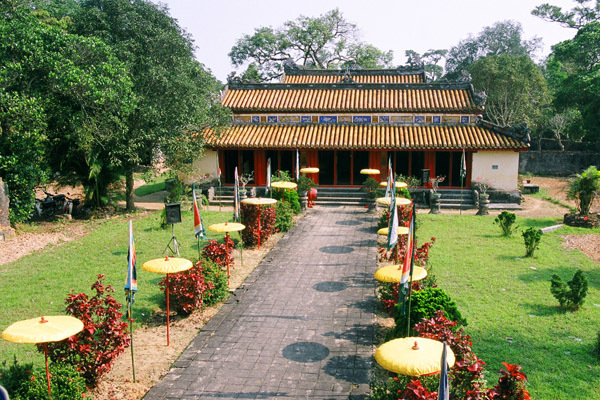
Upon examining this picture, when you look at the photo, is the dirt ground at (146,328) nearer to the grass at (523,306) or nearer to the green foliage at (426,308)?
the grass at (523,306)

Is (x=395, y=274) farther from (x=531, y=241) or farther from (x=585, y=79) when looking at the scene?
(x=585, y=79)

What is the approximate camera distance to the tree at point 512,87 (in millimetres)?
36562

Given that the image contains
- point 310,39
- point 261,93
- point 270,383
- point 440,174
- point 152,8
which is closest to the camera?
point 270,383

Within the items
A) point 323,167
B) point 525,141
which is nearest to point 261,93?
point 323,167

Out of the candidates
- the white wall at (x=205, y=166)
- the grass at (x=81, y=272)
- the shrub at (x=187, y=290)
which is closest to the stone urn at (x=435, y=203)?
the grass at (x=81, y=272)

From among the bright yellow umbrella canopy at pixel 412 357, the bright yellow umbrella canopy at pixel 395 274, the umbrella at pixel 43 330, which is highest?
the bright yellow umbrella canopy at pixel 395 274

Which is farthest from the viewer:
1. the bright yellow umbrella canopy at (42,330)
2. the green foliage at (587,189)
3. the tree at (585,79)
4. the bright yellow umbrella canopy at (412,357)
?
the tree at (585,79)

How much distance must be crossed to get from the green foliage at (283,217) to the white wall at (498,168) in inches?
416

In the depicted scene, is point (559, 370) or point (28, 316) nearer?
point (559, 370)

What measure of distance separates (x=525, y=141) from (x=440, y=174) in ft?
13.8

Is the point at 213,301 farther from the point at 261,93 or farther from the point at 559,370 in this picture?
the point at 261,93

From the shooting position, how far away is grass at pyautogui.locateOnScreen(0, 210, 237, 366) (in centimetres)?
1070

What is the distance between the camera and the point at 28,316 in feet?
34.4

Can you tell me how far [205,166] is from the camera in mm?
25625
